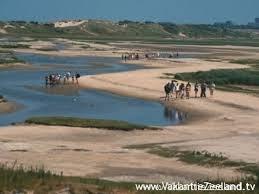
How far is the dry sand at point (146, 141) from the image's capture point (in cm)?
1942

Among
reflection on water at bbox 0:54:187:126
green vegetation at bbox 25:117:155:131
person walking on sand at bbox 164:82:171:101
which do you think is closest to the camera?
green vegetation at bbox 25:117:155:131

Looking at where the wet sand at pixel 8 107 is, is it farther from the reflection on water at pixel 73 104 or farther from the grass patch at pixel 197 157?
the grass patch at pixel 197 157

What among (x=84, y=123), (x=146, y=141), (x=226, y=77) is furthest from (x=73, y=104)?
(x=226, y=77)

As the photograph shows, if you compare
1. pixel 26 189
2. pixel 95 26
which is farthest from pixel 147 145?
pixel 95 26

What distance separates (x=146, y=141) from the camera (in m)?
26.4

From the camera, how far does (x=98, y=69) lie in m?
68.6

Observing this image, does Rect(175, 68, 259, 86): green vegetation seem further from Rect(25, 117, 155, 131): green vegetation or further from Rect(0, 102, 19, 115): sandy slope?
Rect(25, 117, 155, 131): green vegetation

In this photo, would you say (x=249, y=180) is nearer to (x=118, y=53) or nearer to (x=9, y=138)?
(x=9, y=138)

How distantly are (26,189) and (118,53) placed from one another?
8695 centimetres

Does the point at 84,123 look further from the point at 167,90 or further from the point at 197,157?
the point at 167,90

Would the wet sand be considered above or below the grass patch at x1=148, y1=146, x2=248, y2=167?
below

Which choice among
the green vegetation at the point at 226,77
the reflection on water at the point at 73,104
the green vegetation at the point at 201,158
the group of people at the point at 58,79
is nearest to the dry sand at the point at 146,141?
the green vegetation at the point at 201,158

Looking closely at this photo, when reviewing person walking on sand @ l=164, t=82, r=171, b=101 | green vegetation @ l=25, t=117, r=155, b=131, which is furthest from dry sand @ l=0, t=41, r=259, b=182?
person walking on sand @ l=164, t=82, r=171, b=101

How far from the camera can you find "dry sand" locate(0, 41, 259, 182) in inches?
765
